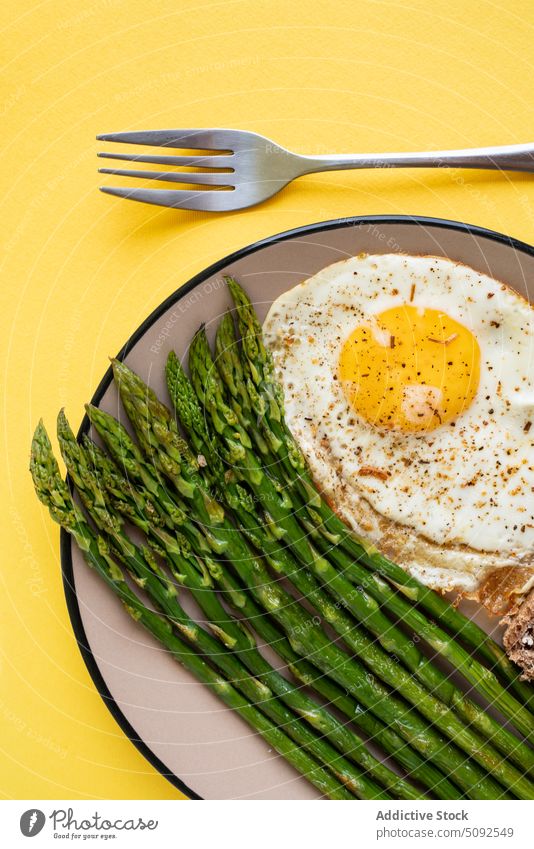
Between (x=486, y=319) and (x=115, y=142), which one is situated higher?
(x=115, y=142)

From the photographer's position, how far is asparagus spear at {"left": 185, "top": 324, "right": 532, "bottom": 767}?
8.09 ft

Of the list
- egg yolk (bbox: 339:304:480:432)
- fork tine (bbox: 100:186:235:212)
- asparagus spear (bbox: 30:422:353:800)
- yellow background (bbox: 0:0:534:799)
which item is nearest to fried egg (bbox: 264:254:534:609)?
egg yolk (bbox: 339:304:480:432)

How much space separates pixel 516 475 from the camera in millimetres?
2545

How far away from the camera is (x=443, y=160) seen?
2529 millimetres

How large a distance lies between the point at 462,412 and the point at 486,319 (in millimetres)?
365

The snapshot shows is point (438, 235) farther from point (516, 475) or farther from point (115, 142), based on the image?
point (115, 142)

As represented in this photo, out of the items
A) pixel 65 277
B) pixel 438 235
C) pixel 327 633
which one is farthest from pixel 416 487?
pixel 65 277

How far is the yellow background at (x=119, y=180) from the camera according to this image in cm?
262

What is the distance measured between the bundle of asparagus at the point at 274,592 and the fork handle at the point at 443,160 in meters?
0.62

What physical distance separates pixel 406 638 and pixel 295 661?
1.41 feet

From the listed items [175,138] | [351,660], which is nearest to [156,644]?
[351,660]

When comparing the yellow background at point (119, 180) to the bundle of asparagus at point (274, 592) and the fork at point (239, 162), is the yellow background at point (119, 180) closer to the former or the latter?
the fork at point (239, 162)
